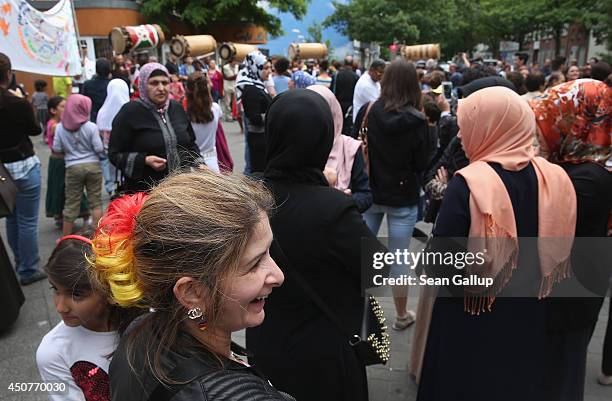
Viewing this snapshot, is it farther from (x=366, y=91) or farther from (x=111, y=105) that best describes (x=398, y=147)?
(x=111, y=105)

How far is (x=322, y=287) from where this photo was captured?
6.22ft

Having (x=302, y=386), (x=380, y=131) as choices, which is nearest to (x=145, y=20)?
(x=380, y=131)

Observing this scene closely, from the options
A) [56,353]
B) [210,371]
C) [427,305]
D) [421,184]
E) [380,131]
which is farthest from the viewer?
[421,184]

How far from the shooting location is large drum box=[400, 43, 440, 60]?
707 inches

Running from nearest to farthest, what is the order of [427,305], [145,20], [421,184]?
1. [427,305]
2. [421,184]
3. [145,20]

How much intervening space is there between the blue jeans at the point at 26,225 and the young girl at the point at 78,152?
58cm

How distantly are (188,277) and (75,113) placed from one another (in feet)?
13.9

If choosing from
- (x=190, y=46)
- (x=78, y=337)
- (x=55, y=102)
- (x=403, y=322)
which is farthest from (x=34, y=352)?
(x=190, y=46)

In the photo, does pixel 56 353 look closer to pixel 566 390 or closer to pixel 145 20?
pixel 566 390

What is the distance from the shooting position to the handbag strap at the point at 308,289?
1828 mm

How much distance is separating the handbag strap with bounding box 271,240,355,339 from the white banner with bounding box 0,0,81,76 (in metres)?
3.76

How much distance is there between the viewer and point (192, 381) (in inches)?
37.3

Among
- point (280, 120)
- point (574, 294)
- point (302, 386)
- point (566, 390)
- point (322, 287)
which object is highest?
point (280, 120)

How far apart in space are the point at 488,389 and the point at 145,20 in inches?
1154
